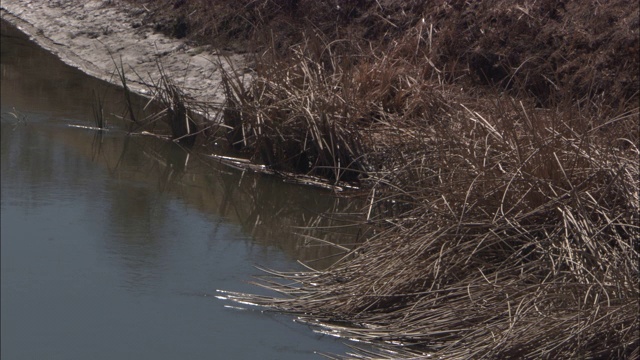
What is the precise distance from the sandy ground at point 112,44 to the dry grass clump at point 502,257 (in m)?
4.55

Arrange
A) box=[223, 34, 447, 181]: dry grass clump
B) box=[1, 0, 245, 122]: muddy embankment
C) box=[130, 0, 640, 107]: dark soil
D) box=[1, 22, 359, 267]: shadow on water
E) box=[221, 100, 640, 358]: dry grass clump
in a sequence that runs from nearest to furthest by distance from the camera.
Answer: box=[221, 100, 640, 358]: dry grass clump, box=[1, 22, 359, 267]: shadow on water, box=[223, 34, 447, 181]: dry grass clump, box=[130, 0, 640, 107]: dark soil, box=[1, 0, 245, 122]: muddy embankment

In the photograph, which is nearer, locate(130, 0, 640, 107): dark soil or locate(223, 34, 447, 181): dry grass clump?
locate(223, 34, 447, 181): dry grass clump

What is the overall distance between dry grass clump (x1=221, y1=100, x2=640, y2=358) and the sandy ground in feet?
14.9

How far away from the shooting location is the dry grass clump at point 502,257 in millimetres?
4680

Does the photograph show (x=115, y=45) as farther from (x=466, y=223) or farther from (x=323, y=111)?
(x=466, y=223)

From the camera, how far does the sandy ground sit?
10656mm

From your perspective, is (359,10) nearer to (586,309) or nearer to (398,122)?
(398,122)

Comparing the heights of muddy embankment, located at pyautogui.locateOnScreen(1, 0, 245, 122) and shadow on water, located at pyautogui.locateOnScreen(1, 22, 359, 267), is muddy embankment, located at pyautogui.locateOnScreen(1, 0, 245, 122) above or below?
above

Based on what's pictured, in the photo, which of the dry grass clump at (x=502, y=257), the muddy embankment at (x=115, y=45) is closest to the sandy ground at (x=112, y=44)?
the muddy embankment at (x=115, y=45)

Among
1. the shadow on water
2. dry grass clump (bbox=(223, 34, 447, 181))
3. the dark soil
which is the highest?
the dark soil

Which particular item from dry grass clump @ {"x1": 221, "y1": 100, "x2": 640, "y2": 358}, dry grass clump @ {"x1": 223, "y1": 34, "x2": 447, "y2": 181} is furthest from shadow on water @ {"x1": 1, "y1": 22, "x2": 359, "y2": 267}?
dry grass clump @ {"x1": 221, "y1": 100, "x2": 640, "y2": 358}

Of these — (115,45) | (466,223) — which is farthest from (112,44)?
(466,223)

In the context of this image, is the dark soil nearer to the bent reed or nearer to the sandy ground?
the sandy ground

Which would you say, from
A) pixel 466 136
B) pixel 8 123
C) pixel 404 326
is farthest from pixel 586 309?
pixel 8 123
